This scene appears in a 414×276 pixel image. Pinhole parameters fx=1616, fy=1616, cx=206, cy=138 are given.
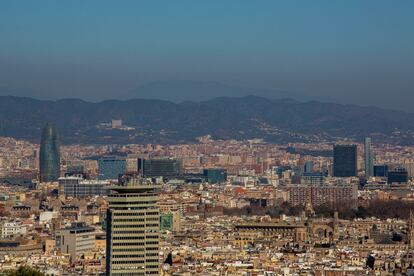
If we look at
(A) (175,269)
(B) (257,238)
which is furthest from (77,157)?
(A) (175,269)

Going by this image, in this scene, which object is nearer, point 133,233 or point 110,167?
point 133,233

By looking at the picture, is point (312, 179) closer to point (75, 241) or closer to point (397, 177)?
point (397, 177)

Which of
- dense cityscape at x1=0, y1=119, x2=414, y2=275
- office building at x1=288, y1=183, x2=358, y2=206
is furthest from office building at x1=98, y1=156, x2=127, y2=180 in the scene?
office building at x1=288, y1=183, x2=358, y2=206

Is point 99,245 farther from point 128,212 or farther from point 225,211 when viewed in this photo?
point 225,211

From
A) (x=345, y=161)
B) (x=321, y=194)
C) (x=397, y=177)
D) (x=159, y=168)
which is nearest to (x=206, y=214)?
(x=321, y=194)

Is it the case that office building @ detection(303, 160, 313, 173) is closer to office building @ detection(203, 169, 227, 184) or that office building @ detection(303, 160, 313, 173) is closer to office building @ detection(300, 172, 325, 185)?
office building @ detection(203, 169, 227, 184)
